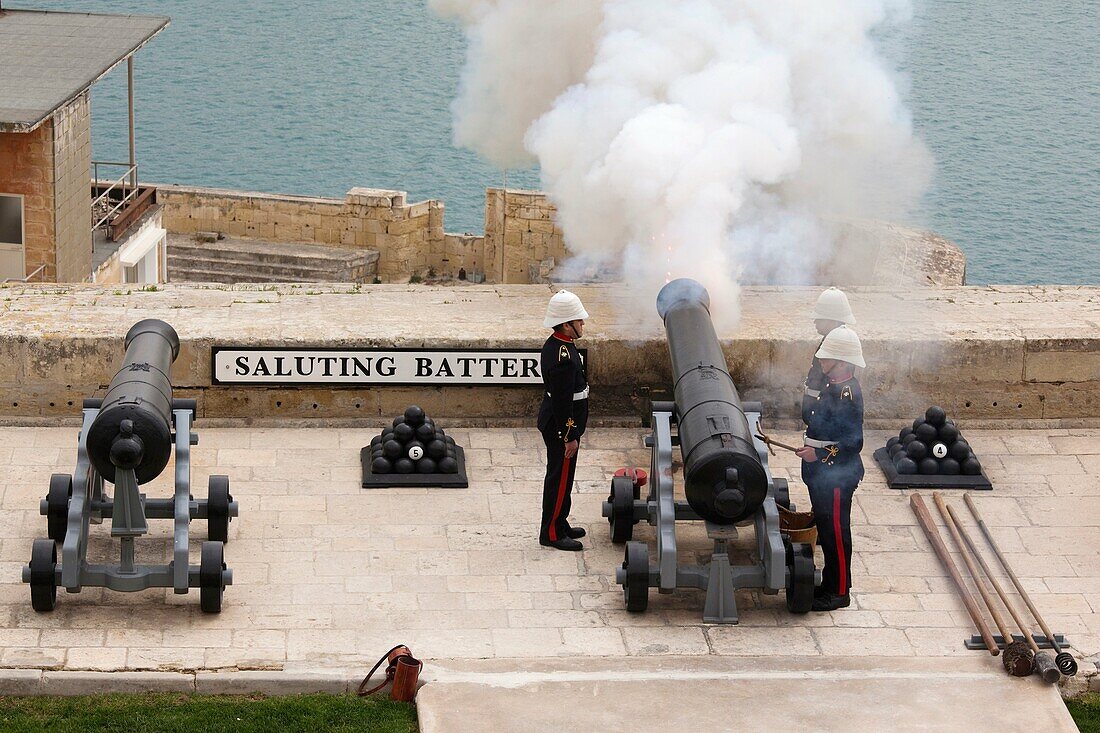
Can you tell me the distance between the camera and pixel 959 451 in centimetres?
1180

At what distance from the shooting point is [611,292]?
13648mm

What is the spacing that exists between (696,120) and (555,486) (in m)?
3.55

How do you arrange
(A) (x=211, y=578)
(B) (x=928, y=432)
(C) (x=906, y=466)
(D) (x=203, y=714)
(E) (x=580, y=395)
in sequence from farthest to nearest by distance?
(B) (x=928, y=432) → (C) (x=906, y=466) → (E) (x=580, y=395) → (A) (x=211, y=578) → (D) (x=203, y=714)

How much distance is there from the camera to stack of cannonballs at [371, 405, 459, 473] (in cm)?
1148

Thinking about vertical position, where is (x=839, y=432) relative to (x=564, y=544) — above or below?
above

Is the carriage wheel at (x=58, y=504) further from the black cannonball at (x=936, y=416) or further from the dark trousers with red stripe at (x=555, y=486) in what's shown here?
the black cannonball at (x=936, y=416)

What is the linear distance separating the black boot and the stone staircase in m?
29.0

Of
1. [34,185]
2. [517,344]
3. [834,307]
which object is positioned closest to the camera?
[834,307]

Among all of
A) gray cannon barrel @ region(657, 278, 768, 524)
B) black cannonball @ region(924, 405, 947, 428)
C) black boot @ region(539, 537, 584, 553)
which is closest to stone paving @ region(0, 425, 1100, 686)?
black boot @ region(539, 537, 584, 553)

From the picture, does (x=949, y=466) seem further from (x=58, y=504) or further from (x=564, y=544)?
(x=58, y=504)

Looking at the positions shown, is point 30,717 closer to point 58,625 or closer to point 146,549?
point 58,625

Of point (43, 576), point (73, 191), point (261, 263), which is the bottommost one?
point (261, 263)

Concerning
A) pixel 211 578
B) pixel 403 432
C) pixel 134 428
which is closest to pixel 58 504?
pixel 134 428

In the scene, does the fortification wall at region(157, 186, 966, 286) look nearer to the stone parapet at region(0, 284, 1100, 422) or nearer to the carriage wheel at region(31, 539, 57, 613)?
the stone parapet at region(0, 284, 1100, 422)
